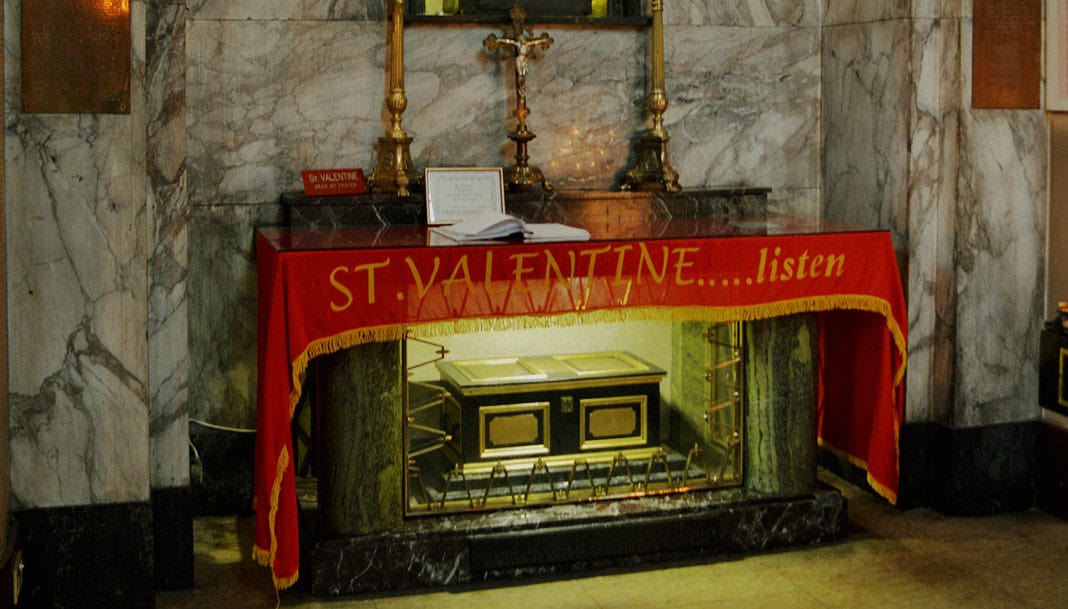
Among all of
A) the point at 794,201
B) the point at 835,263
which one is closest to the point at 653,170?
the point at 794,201

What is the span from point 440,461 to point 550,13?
6.49 feet

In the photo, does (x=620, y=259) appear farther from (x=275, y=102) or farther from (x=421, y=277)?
(x=275, y=102)

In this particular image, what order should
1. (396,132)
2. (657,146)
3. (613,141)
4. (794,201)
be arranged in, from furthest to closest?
(794,201), (613,141), (657,146), (396,132)

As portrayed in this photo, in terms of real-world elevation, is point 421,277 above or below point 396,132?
below

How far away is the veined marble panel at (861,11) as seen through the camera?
5.14m

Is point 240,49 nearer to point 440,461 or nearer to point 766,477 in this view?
point 440,461

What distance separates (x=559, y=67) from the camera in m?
5.41

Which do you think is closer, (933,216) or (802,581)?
(802,581)

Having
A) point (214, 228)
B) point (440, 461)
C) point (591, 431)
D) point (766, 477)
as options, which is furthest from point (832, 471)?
point (214, 228)

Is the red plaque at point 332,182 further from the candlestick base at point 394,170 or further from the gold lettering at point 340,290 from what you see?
the gold lettering at point 340,290

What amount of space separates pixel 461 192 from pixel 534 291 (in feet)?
2.59

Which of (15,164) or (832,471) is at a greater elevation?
(15,164)

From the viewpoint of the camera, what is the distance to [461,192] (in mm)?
4863

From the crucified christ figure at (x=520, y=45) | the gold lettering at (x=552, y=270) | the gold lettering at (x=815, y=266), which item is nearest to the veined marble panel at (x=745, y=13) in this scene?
the crucified christ figure at (x=520, y=45)
